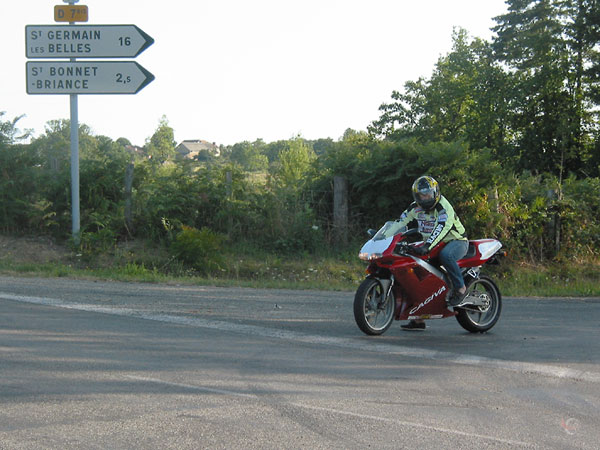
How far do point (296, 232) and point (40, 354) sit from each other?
995cm

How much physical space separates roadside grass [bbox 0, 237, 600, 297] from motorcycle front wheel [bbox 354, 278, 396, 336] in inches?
182

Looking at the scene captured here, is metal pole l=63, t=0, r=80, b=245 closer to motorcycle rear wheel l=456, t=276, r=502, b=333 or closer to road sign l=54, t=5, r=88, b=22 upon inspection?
road sign l=54, t=5, r=88, b=22

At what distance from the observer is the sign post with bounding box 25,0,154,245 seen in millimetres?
14688

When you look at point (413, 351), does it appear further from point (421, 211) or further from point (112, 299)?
point (112, 299)

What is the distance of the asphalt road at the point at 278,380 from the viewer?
4.43 meters

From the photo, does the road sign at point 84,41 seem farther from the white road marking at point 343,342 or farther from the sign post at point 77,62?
the white road marking at point 343,342

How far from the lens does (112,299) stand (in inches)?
384

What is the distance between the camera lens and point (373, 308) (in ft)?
25.4

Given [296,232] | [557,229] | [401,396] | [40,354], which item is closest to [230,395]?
[401,396]

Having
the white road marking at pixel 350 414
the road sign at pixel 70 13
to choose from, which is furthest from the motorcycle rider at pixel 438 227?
the road sign at pixel 70 13

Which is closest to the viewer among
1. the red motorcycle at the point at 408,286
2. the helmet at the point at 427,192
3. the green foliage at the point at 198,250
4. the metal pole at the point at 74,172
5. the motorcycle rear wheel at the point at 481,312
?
the red motorcycle at the point at 408,286

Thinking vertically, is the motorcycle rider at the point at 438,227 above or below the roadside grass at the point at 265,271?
above

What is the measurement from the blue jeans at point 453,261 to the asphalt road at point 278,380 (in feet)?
2.13

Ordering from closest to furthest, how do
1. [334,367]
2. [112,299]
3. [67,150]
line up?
[334,367]
[112,299]
[67,150]
